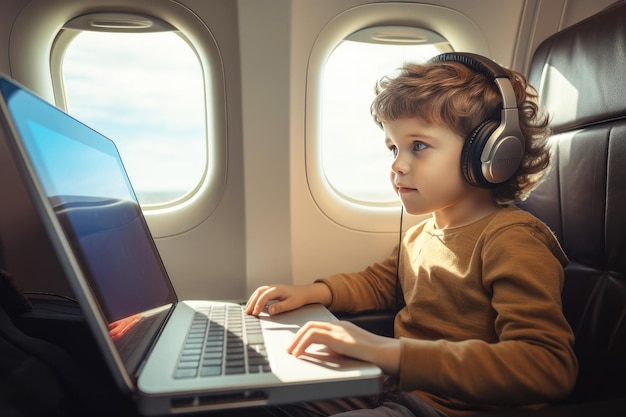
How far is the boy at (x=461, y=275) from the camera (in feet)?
2.36

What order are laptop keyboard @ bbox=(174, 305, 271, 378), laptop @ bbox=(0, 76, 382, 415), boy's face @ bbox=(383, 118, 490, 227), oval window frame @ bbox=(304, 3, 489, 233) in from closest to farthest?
laptop @ bbox=(0, 76, 382, 415), laptop keyboard @ bbox=(174, 305, 271, 378), boy's face @ bbox=(383, 118, 490, 227), oval window frame @ bbox=(304, 3, 489, 233)

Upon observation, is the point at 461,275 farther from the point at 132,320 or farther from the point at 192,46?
the point at 192,46

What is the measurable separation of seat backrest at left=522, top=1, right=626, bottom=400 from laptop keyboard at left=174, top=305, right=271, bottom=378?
0.69 metres

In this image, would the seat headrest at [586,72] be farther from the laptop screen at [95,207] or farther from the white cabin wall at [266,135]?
the laptop screen at [95,207]

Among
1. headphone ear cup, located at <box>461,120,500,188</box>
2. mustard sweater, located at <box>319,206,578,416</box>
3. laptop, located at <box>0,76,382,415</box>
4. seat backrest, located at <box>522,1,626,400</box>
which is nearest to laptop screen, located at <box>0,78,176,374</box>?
laptop, located at <box>0,76,382,415</box>

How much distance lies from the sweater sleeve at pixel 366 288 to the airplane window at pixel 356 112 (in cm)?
34

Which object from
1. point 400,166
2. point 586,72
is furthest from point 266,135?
point 586,72

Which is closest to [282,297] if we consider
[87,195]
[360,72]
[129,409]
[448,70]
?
[129,409]

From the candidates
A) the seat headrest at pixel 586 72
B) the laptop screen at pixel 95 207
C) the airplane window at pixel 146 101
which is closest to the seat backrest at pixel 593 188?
the seat headrest at pixel 586 72

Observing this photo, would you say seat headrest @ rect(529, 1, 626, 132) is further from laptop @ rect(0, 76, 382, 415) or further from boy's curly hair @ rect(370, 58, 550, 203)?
laptop @ rect(0, 76, 382, 415)

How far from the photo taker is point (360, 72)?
1.45m

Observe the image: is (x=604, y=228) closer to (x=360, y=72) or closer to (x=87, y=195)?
(x=360, y=72)

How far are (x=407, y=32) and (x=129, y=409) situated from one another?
1326 millimetres

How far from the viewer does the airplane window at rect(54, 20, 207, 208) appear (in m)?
1.34
